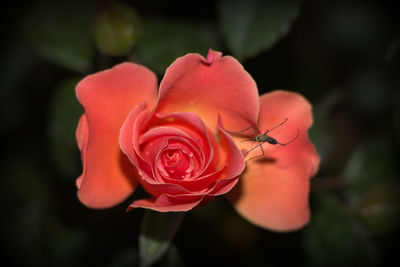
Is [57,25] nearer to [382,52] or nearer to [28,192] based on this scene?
[28,192]

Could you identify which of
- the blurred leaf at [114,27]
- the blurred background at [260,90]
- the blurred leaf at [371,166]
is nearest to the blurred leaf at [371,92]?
the blurred background at [260,90]

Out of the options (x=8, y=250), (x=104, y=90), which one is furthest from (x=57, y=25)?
(x=8, y=250)

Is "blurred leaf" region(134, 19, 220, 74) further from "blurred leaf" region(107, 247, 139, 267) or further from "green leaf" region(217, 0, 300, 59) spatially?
"blurred leaf" region(107, 247, 139, 267)

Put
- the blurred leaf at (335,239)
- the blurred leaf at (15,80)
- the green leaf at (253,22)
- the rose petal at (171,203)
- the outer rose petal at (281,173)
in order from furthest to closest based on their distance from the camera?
the blurred leaf at (15,80) < the blurred leaf at (335,239) < the green leaf at (253,22) < the outer rose petal at (281,173) < the rose petal at (171,203)

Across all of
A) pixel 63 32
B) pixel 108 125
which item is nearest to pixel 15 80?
pixel 63 32

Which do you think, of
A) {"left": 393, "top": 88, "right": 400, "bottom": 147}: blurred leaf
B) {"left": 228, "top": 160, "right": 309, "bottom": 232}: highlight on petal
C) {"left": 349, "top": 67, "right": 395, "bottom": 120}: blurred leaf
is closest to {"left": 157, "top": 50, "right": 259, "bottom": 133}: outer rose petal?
{"left": 228, "top": 160, "right": 309, "bottom": 232}: highlight on petal

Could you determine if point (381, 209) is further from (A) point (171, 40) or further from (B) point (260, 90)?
(A) point (171, 40)

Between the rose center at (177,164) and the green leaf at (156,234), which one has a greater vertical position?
the rose center at (177,164)

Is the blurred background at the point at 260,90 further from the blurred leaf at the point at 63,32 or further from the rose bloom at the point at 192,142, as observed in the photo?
the rose bloom at the point at 192,142
